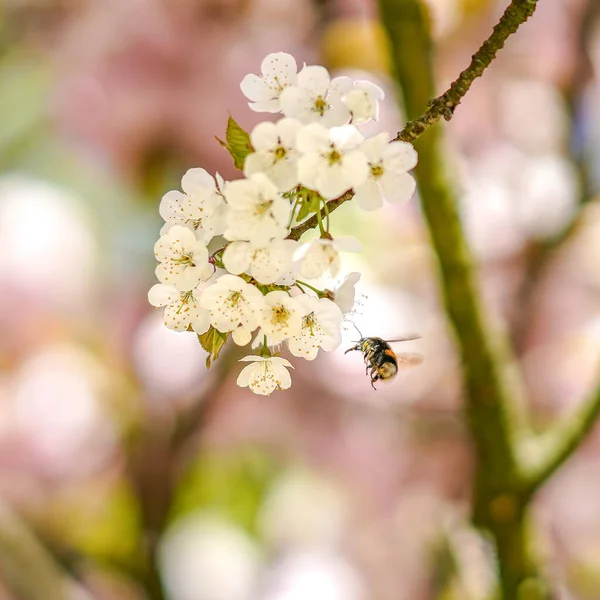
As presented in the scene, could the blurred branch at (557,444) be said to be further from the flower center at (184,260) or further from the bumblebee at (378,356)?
the flower center at (184,260)

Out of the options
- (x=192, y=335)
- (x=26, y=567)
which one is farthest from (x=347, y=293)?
(x=192, y=335)

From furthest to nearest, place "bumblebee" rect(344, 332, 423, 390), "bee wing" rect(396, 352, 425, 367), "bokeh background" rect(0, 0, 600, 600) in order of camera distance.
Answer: "bokeh background" rect(0, 0, 600, 600), "bee wing" rect(396, 352, 425, 367), "bumblebee" rect(344, 332, 423, 390)

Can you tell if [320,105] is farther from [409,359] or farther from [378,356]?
[409,359]

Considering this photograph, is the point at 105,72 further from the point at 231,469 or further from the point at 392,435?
the point at 392,435

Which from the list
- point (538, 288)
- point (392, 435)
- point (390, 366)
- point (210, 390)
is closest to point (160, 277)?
point (390, 366)

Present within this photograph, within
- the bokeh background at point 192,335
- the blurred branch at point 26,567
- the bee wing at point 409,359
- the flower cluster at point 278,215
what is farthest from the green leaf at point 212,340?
the bokeh background at point 192,335

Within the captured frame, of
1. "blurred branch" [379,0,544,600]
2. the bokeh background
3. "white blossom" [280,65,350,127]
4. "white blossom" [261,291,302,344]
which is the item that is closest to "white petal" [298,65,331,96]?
"white blossom" [280,65,350,127]

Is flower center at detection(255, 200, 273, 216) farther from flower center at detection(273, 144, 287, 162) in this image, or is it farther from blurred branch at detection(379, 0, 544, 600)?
blurred branch at detection(379, 0, 544, 600)
